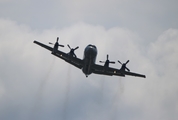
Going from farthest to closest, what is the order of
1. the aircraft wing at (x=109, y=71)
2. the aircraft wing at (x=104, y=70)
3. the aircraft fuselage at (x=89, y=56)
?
the aircraft wing at (x=109, y=71)
the aircraft wing at (x=104, y=70)
the aircraft fuselage at (x=89, y=56)

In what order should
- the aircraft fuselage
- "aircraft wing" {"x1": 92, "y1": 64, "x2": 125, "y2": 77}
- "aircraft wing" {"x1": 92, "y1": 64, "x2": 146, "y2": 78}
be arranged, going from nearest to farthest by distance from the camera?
the aircraft fuselage < "aircraft wing" {"x1": 92, "y1": 64, "x2": 125, "y2": 77} < "aircraft wing" {"x1": 92, "y1": 64, "x2": 146, "y2": 78}

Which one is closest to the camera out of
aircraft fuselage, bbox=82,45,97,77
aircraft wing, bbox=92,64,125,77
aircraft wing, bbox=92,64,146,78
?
aircraft fuselage, bbox=82,45,97,77

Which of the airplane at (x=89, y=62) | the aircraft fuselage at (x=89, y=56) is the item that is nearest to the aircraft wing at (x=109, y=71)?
the airplane at (x=89, y=62)

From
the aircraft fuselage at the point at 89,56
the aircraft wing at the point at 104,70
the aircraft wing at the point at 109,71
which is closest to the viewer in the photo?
the aircraft fuselage at the point at 89,56

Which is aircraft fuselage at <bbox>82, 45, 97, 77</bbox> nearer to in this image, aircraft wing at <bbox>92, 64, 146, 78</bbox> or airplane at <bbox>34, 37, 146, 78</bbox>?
airplane at <bbox>34, 37, 146, 78</bbox>

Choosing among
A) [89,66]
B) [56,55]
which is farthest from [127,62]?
[56,55]

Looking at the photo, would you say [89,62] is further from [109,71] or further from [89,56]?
[109,71]

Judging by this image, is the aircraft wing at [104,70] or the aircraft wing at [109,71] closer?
the aircraft wing at [104,70]

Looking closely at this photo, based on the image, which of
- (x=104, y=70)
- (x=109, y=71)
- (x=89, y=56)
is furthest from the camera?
(x=109, y=71)

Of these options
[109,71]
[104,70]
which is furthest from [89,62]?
[109,71]

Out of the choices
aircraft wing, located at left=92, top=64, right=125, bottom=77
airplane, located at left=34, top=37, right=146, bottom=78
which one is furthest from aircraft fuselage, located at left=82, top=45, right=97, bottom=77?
aircraft wing, located at left=92, top=64, right=125, bottom=77

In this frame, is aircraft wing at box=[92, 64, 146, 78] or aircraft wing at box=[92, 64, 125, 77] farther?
aircraft wing at box=[92, 64, 146, 78]

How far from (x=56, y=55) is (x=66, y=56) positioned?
2125mm

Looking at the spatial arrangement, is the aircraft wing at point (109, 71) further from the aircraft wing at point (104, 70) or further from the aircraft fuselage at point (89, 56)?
the aircraft fuselage at point (89, 56)
